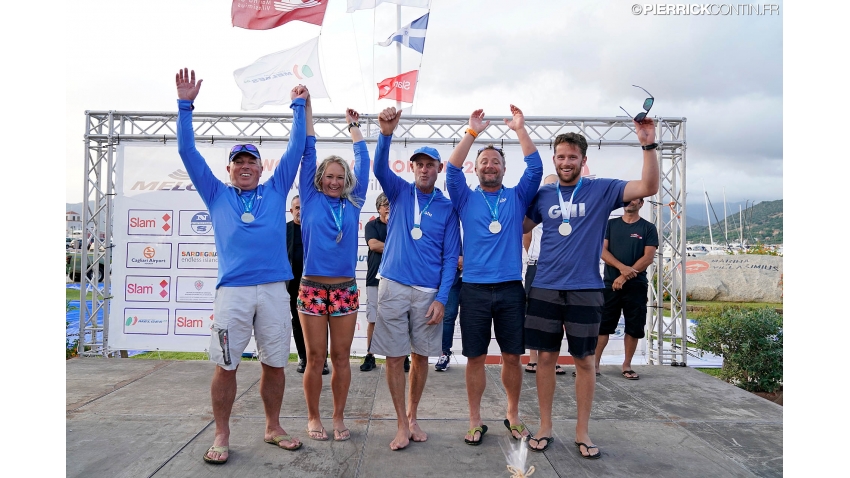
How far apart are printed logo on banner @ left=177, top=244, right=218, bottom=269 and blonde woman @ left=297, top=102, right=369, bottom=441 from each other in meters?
3.40

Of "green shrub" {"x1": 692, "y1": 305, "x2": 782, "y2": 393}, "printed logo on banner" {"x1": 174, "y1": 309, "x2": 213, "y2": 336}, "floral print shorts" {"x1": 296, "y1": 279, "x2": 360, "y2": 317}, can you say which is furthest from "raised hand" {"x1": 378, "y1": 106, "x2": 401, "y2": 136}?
"green shrub" {"x1": 692, "y1": 305, "x2": 782, "y2": 393}

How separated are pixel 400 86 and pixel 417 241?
4890 millimetres

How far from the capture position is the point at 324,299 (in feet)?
10.1

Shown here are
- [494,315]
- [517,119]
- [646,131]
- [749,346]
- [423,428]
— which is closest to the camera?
[646,131]

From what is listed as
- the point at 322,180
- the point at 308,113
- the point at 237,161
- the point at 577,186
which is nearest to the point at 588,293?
the point at 577,186

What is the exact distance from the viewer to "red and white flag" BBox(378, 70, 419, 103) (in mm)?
7383

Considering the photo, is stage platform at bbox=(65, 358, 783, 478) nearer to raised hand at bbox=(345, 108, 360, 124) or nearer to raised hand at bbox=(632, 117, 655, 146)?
raised hand at bbox=(632, 117, 655, 146)

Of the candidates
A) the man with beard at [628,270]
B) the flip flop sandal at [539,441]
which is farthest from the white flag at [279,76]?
the flip flop sandal at [539,441]

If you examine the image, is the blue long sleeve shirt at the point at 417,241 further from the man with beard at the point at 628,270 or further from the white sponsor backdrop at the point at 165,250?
the white sponsor backdrop at the point at 165,250

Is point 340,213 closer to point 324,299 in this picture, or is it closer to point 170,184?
point 324,299

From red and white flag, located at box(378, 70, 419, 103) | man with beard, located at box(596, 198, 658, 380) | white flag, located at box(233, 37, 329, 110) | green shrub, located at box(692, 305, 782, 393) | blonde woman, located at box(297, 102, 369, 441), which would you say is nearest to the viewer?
blonde woman, located at box(297, 102, 369, 441)

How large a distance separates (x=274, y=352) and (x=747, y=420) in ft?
12.1

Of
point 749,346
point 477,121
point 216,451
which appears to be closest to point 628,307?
point 749,346

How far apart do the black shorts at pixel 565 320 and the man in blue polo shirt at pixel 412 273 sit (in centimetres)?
60
